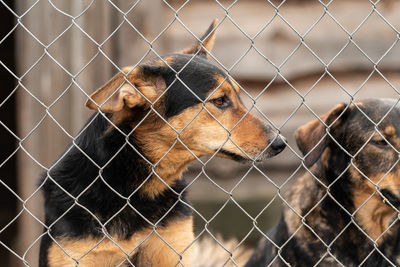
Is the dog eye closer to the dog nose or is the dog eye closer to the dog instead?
the dog

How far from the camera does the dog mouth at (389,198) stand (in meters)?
3.93

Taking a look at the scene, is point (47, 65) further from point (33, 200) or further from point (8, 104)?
point (8, 104)

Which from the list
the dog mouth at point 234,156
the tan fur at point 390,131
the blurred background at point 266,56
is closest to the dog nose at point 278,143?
the dog mouth at point 234,156

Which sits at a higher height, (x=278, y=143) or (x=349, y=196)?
(x=278, y=143)

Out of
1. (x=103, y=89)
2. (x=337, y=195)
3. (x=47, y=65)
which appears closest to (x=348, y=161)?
(x=337, y=195)

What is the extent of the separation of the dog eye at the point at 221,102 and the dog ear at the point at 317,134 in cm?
63

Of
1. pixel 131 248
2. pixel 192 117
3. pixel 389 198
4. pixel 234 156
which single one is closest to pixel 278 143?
pixel 234 156

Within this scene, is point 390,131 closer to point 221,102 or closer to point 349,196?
point 349,196

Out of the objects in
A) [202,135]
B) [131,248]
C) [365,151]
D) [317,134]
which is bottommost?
[365,151]

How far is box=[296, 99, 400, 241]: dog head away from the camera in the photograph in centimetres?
396

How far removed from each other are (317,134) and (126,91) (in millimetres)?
1429

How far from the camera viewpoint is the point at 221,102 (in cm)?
375

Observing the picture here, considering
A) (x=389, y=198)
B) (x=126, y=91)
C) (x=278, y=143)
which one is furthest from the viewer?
(x=389, y=198)

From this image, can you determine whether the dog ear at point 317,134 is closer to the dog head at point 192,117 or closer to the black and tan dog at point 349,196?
the black and tan dog at point 349,196
